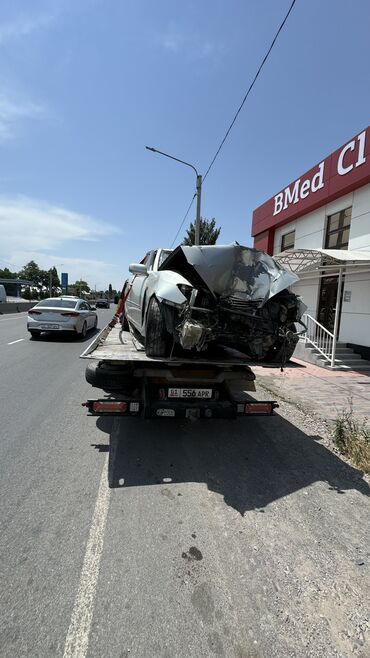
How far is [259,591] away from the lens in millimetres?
2166

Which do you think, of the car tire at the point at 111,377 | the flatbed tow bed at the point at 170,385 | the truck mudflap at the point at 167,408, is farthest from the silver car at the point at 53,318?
the truck mudflap at the point at 167,408

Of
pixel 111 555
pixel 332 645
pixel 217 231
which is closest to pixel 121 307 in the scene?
pixel 111 555

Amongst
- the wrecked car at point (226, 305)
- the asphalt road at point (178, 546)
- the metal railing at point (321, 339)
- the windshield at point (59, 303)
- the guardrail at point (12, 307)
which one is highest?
the wrecked car at point (226, 305)

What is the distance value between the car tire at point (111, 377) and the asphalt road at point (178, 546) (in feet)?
2.40

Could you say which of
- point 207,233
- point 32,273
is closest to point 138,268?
point 207,233

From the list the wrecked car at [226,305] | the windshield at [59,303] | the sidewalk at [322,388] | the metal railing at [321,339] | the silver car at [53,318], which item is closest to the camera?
the wrecked car at [226,305]

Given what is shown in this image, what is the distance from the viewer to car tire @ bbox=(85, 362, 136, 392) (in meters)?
4.00

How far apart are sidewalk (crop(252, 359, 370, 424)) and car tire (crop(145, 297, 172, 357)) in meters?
1.74

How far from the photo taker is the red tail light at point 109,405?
3.84m

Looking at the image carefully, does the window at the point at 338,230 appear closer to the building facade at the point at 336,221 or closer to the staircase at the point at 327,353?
the building facade at the point at 336,221

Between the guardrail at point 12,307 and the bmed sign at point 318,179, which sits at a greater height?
the bmed sign at point 318,179

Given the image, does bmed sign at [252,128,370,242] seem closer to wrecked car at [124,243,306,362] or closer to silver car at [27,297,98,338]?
wrecked car at [124,243,306,362]

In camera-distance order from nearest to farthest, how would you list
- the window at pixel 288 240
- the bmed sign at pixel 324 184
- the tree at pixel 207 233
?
the bmed sign at pixel 324 184 → the window at pixel 288 240 → the tree at pixel 207 233

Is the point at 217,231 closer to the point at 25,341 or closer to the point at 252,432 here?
the point at 25,341
